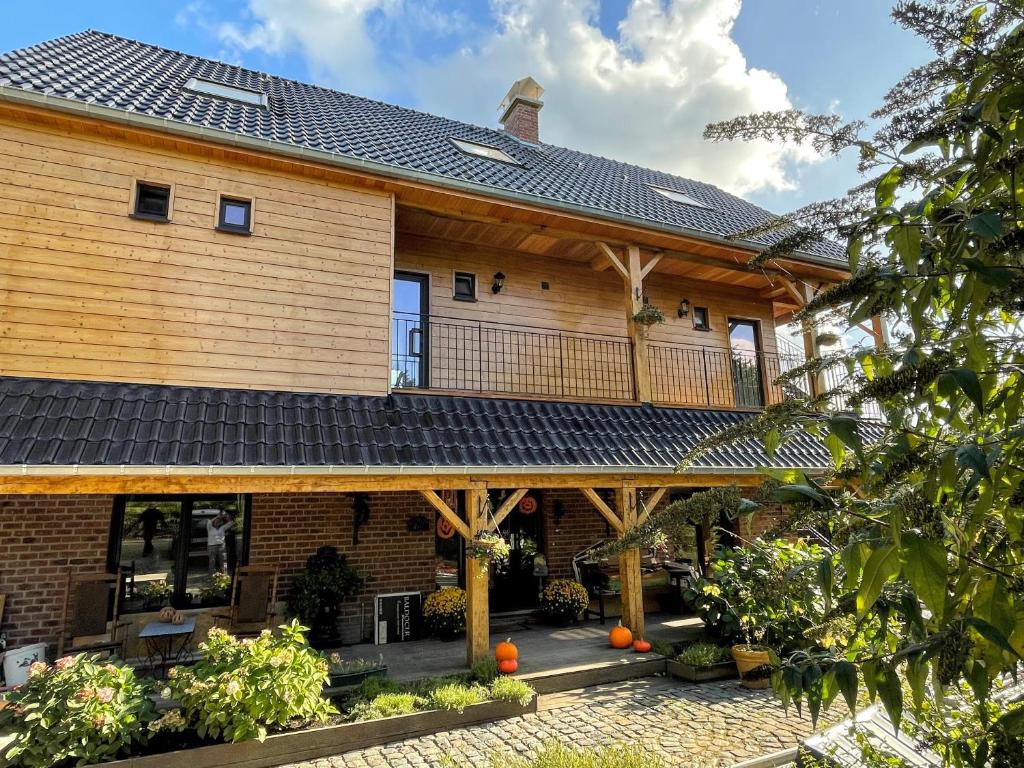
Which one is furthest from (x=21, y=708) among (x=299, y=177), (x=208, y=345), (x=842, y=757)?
(x=299, y=177)

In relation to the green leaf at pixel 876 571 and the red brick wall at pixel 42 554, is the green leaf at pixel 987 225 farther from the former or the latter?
the red brick wall at pixel 42 554

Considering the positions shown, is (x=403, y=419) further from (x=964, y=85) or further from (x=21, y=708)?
(x=964, y=85)

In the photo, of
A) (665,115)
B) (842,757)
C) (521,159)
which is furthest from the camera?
(521,159)

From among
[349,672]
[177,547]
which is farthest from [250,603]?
[349,672]

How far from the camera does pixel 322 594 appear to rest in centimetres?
732

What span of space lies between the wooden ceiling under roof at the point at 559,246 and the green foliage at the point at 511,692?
6.06 m

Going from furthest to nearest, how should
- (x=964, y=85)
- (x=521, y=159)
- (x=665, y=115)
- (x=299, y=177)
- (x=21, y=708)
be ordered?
(x=521, y=159), (x=665, y=115), (x=299, y=177), (x=21, y=708), (x=964, y=85)

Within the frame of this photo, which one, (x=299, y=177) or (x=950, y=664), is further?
(x=299, y=177)

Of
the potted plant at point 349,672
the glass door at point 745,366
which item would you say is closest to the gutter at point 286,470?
the potted plant at point 349,672

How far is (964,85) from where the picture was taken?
165 cm

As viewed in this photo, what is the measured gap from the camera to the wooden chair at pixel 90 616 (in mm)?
6207

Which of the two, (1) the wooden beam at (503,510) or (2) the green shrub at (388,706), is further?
(1) the wooden beam at (503,510)

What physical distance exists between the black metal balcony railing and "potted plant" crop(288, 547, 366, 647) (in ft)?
8.59

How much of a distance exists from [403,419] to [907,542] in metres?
6.17
